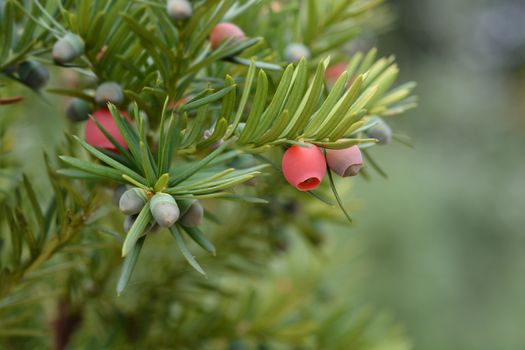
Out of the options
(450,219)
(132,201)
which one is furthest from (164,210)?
(450,219)

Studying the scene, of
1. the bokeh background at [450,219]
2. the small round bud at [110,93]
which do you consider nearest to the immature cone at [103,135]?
the small round bud at [110,93]

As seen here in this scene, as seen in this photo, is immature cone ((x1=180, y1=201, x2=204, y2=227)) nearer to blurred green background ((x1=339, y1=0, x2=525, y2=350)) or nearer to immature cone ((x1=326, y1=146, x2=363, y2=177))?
immature cone ((x1=326, y1=146, x2=363, y2=177))

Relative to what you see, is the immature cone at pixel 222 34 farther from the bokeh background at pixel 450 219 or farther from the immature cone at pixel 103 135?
the bokeh background at pixel 450 219

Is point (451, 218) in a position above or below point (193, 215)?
below

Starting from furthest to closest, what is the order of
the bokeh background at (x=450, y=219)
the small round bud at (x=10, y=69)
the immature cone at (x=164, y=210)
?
the bokeh background at (x=450, y=219) → the small round bud at (x=10, y=69) → the immature cone at (x=164, y=210)

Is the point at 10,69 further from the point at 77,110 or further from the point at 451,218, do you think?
the point at 451,218

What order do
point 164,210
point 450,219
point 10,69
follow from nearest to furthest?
point 164,210 → point 10,69 → point 450,219

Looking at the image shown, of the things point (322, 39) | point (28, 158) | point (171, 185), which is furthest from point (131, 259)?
point (28, 158)
